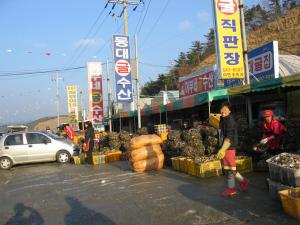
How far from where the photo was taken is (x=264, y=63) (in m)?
16.8

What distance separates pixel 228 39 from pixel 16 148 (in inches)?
427

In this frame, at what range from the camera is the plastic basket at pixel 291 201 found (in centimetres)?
588

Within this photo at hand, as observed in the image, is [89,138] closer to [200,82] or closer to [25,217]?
[25,217]

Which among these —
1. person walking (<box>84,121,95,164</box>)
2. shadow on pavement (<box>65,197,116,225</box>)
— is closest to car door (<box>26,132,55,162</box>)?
person walking (<box>84,121,95,164</box>)

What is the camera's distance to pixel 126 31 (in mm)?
24531

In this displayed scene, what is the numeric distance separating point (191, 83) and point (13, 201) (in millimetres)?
18170

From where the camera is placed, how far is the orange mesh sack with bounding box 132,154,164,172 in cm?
1249

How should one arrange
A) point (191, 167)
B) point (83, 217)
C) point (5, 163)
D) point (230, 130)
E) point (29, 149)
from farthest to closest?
point (29, 149) < point (5, 163) < point (191, 167) < point (230, 130) < point (83, 217)

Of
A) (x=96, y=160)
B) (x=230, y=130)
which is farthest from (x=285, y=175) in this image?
(x=96, y=160)

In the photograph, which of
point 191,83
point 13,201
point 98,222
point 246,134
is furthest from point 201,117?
point 98,222

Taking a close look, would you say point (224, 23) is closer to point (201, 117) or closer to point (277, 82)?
point (277, 82)

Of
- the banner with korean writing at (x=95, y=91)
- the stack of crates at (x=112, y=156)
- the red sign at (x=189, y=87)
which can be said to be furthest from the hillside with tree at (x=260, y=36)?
the stack of crates at (x=112, y=156)

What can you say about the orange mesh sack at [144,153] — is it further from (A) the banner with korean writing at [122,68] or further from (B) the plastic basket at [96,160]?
(A) the banner with korean writing at [122,68]

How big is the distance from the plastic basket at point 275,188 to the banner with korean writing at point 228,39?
6.88m
